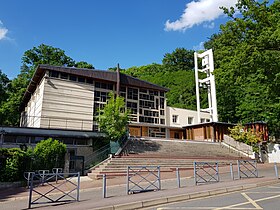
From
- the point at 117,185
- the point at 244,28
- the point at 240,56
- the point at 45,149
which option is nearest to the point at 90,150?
the point at 45,149

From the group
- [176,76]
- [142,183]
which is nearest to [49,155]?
[142,183]

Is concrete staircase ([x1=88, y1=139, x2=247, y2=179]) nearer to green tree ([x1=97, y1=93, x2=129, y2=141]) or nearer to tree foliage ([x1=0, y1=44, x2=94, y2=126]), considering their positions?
green tree ([x1=97, y1=93, x2=129, y2=141])

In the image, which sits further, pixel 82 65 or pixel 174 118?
pixel 82 65

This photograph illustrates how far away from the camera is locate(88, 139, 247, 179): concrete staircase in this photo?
1750 centimetres

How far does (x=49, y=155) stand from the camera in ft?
55.3

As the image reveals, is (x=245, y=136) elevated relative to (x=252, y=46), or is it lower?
lower

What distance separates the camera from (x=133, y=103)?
106ft

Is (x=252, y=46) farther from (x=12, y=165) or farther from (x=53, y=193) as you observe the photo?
(x=12, y=165)

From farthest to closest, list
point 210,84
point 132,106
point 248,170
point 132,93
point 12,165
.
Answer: point 210,84
point 132,93
point 132,106
point 248,170
point 12,165

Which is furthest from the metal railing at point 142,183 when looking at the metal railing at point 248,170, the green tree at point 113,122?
the green tree at point 113,122

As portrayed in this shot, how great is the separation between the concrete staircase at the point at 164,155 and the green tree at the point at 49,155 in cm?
253

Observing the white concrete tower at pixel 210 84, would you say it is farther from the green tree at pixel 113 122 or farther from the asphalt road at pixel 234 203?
the asphalt road at pixel 234 203

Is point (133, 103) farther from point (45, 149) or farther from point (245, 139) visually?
point (45, 149)

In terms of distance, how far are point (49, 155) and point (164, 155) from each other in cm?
983
